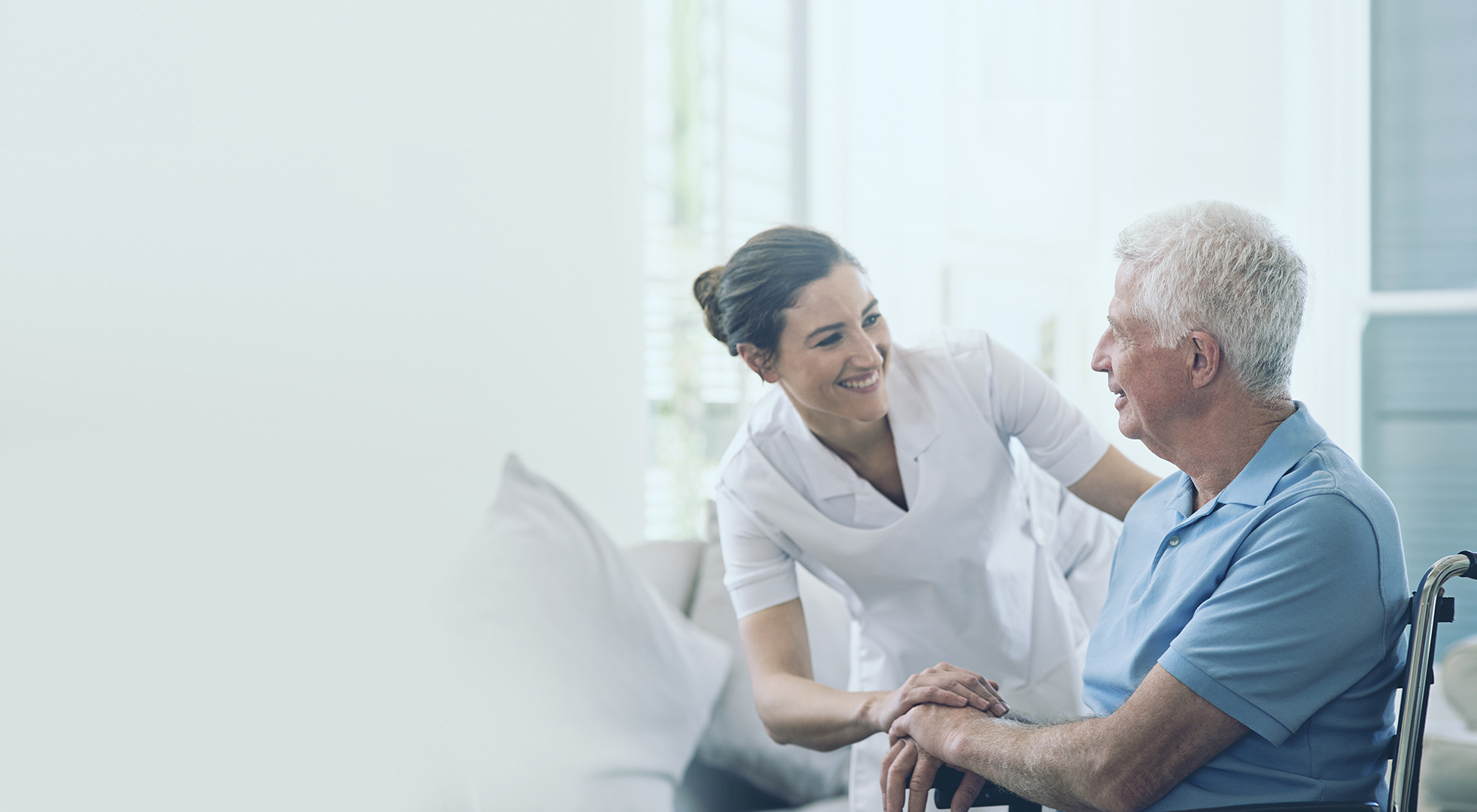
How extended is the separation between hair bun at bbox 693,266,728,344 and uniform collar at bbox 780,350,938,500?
17cm

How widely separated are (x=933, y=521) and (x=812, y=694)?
1.01 feet

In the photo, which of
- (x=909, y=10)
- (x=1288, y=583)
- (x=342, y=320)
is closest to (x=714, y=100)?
(x=909, y=10)

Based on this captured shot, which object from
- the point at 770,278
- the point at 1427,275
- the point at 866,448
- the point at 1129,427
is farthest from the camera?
the point at 1427,275

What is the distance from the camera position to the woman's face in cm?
142

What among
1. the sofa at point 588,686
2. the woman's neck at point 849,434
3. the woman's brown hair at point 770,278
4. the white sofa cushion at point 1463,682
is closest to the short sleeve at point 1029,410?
the woman's neck at point 849,434

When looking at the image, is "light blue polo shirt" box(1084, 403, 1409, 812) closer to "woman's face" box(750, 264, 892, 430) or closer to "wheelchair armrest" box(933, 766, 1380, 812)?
"wheelchair armrest" box(933, 766, 1380, 812)

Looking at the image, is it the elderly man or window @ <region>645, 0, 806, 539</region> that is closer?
the elderly man

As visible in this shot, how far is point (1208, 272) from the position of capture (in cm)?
105

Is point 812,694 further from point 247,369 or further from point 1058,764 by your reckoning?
point 247,369

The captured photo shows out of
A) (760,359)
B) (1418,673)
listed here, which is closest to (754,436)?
(760,359)

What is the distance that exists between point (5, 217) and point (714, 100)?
1.90m

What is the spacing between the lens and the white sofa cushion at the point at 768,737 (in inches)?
77.6

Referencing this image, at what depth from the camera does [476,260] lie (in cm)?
203

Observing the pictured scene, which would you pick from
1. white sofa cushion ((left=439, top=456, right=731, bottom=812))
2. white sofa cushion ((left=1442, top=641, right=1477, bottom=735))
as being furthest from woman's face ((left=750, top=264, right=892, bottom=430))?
white sofa cushion ((left=1442, top=641, right=1477, bottom=735))
